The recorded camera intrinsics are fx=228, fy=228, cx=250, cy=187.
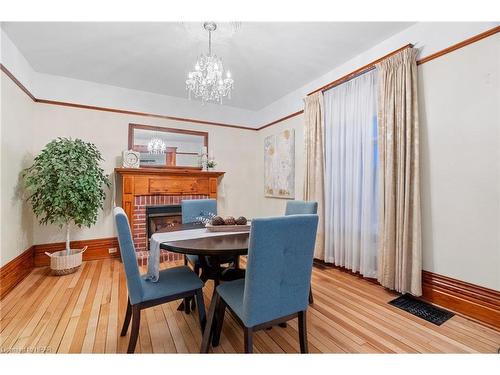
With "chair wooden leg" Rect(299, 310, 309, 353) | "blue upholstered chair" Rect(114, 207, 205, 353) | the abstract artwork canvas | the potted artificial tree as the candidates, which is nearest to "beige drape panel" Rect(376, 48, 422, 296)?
"chair wooden leg" Rect(299, 310, 309, 353)

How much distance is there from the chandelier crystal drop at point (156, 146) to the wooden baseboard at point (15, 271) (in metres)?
2.07

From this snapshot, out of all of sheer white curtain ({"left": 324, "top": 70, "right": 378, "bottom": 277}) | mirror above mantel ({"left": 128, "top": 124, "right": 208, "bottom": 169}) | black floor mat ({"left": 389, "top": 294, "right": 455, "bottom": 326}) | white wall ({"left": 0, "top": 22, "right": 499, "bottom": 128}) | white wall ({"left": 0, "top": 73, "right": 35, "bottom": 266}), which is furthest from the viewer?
mirror above mantel ({"left": 128, "top": 124, "right": 208, "bottom": 169})

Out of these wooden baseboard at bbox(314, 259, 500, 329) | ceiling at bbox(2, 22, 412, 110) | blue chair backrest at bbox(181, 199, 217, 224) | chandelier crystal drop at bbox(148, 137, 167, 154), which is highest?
ceiling at bbox(2, 22, 412, 110)

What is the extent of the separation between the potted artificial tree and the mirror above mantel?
31.9 inches

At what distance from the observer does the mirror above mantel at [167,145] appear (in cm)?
373

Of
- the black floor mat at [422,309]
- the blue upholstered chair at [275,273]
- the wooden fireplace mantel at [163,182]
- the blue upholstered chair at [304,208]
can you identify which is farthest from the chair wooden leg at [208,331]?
the wooden fireplace mantel at [163,182]

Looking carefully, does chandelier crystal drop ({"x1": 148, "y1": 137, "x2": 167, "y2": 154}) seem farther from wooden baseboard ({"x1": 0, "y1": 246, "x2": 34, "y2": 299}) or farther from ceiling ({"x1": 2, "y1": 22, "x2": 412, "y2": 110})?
wooden baseboard ({"x1": 0, "y1": 246, "x2": 34, "y2": 299})

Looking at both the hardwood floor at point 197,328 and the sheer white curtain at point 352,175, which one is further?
the sheer white curtain at point 352,175

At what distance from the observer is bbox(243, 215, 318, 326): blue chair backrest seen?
3.70 feet

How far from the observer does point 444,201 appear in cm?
203

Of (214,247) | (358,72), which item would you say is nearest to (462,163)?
(358,72)

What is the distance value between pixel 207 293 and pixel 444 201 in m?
2.43

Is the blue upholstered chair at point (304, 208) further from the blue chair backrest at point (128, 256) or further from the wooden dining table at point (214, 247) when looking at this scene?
the blue chair backrest at point (128, 256)

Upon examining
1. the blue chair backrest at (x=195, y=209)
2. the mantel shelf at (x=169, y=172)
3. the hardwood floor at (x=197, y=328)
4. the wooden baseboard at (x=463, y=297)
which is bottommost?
the hardwood floor at (x=197, y=328)
